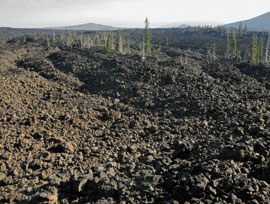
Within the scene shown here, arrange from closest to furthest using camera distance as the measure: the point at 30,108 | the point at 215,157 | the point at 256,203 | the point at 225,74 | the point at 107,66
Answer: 1. the point at 256,203
2. the point at 215,157
3. the point at 30,108
4. the point at 225,74
5. the point at 107,66

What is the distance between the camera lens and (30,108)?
1811cm

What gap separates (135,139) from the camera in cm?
1543

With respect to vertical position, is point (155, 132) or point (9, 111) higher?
A: point (9, 111)

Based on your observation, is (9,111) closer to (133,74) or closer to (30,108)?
(30,108)

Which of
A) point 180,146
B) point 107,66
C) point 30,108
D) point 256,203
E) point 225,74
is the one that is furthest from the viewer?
point 107,66

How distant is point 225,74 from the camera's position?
3231 cm

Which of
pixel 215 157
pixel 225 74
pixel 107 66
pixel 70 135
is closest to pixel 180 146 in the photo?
pixel 215 157

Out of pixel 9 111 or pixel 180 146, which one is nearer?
pixel 180 146

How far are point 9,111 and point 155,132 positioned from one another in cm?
1150

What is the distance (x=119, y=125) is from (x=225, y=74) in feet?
73.2

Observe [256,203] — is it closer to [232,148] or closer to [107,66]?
[232,148]

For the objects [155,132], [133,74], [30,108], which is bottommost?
[155,132]

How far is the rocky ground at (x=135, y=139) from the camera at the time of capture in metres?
8.76

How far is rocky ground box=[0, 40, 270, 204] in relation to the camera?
8.76 m
